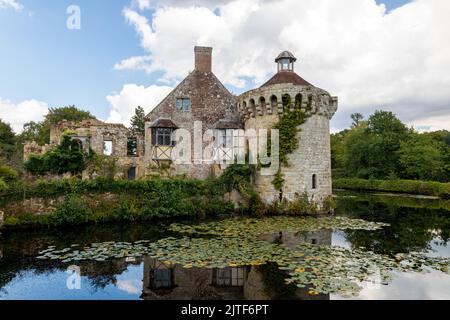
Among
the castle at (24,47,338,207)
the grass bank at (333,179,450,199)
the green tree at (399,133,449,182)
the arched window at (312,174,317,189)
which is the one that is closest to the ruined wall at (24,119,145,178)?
the castle at (24,47,338,207)

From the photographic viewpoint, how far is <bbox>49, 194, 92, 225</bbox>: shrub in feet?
43.5

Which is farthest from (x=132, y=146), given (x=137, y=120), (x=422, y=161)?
(x=422, y=161)

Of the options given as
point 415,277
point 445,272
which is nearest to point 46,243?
point 415,277

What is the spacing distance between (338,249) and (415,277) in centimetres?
240

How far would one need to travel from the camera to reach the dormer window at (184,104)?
786 inches

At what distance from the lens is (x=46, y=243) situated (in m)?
10.4

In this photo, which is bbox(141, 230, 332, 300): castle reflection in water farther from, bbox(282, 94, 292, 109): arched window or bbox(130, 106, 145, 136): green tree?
bbox(130, 106, 145, 136): green tree

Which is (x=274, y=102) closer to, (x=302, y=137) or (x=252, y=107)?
(x=252, y=107)

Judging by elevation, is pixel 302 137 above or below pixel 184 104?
below

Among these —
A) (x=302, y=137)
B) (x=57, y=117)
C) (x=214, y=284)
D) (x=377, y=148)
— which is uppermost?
(x=57, y=117)

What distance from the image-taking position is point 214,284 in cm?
705

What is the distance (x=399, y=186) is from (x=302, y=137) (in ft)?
63.9

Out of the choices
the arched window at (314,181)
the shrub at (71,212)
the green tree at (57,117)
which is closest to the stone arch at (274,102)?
the arched window at (314,181)
